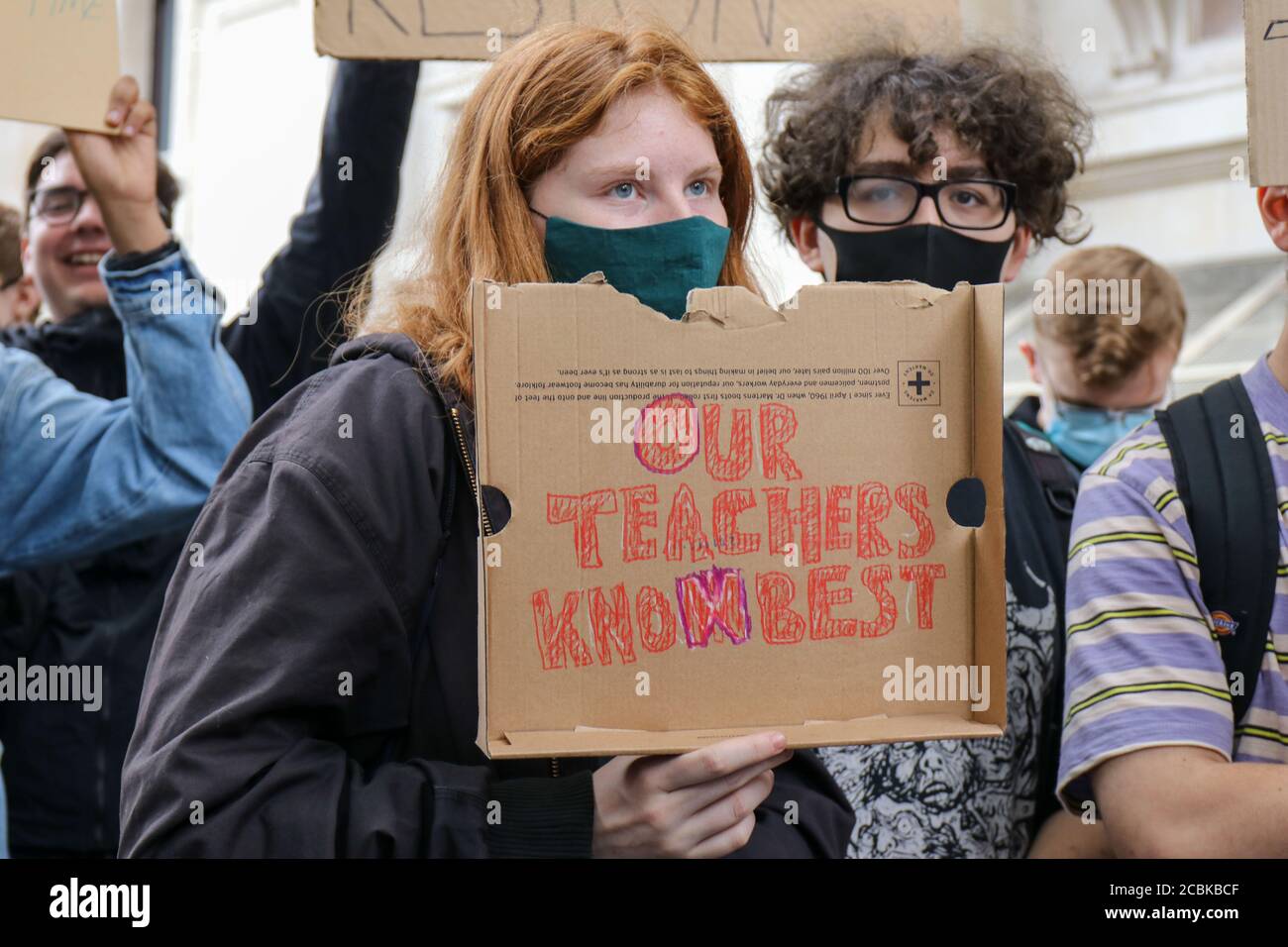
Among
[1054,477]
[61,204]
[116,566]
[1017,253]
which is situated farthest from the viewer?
[61,204]

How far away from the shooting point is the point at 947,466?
1.61 m

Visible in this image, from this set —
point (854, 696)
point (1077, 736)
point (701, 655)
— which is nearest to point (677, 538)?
point (701, 655)

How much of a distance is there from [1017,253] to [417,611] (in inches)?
61.9

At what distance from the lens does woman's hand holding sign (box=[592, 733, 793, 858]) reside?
1.51 m

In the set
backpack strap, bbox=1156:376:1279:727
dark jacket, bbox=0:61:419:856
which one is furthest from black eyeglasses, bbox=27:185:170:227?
backpack strap, bbox=1156:376:1279:727

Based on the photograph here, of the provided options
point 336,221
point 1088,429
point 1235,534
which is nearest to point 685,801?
point 1235,534

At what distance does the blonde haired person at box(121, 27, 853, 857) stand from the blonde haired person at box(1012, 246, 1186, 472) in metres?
1.67

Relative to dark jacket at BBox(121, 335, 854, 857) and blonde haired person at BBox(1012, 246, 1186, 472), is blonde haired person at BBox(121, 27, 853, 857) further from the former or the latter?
blonde haired person at BBox(1012, 246, 1186, 472)

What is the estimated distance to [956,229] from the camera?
252cm

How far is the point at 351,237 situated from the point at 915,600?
1.81 m

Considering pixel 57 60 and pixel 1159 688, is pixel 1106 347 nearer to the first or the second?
pixel 1159 688

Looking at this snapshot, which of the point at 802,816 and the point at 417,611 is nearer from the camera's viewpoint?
the point at 417,611

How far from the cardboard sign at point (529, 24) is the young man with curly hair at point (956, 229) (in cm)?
15
